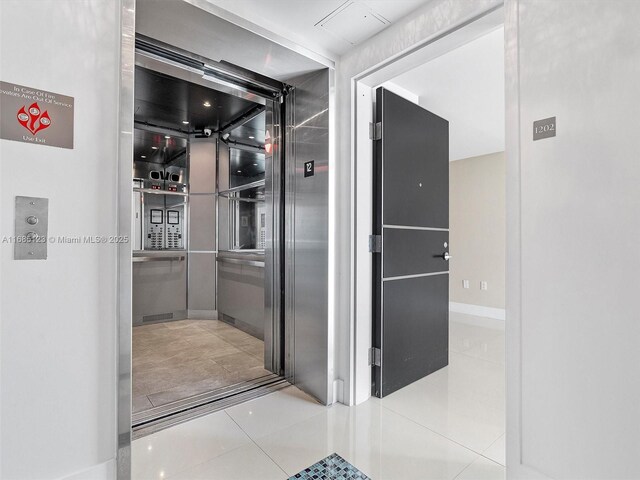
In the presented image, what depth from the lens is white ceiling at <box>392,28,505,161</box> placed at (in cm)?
241

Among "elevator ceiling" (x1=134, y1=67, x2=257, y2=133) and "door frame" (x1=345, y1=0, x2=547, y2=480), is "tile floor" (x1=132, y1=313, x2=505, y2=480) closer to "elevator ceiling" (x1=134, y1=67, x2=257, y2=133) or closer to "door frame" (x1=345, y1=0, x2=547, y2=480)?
"door frame" (x1=345, y1=0, x2=547, y2=480)

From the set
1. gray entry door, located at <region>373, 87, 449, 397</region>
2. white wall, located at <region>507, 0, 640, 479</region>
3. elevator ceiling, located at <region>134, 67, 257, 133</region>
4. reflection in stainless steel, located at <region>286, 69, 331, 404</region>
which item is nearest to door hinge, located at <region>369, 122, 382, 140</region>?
gray entry door, located at <region>373, 87, 449, 397</region>

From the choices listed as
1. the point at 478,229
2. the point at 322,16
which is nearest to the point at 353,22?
the point at 322,16

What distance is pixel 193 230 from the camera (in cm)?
475

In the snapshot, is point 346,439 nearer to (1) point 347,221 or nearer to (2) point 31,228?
(1) point 347,221

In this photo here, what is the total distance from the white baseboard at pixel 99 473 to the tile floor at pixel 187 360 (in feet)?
2.53

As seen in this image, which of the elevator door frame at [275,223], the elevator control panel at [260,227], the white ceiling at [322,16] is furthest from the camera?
the elevator control panel at [260,227]

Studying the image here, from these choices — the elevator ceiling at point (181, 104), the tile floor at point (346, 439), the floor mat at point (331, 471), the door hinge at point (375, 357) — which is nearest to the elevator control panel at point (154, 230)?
the elevator ceiling at point (181, 104)

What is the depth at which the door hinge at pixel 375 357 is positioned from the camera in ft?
7.95

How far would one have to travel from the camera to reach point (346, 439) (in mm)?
1923

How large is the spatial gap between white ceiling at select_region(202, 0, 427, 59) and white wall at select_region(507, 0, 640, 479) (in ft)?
2.39

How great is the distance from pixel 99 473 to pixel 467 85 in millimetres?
3661

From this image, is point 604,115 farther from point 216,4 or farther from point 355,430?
point 355,430

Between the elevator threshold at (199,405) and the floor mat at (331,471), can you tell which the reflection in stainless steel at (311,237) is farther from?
the floor mat at (331,471)
